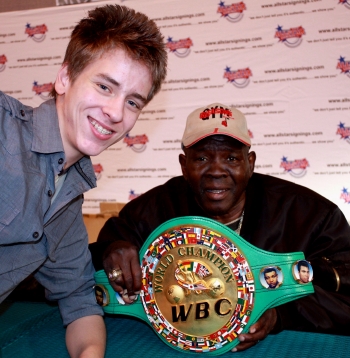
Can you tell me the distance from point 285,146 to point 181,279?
2.49 metres

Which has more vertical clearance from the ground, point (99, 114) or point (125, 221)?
point (99, 114)

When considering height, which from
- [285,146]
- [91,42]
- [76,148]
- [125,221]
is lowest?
[285,146]

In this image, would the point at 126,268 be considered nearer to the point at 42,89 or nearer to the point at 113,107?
the point at 113,107

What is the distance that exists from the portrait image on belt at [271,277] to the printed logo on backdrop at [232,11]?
2.78m

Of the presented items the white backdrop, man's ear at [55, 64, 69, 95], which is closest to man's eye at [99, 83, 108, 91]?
man's ear at [55, 64, 69, 95]

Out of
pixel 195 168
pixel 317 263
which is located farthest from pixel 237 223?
pixel 317 263

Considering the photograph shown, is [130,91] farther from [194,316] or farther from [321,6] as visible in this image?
[321,6]

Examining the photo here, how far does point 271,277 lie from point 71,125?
26.3 inches

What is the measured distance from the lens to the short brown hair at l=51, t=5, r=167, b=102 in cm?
116

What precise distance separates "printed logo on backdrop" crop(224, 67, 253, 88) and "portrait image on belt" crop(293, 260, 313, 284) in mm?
2581

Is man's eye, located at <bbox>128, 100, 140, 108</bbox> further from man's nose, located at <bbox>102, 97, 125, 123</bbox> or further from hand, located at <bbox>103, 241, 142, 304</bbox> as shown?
hand, located at <bbox>103, 241, 142, 304</bbox>

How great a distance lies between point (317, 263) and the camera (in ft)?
4.39

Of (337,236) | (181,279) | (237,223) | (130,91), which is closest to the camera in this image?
(130,91)

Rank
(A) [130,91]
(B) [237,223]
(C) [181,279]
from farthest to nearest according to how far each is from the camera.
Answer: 1. (B) [237,223]
2. (C) [181,279]
3. (A) [130,91]
